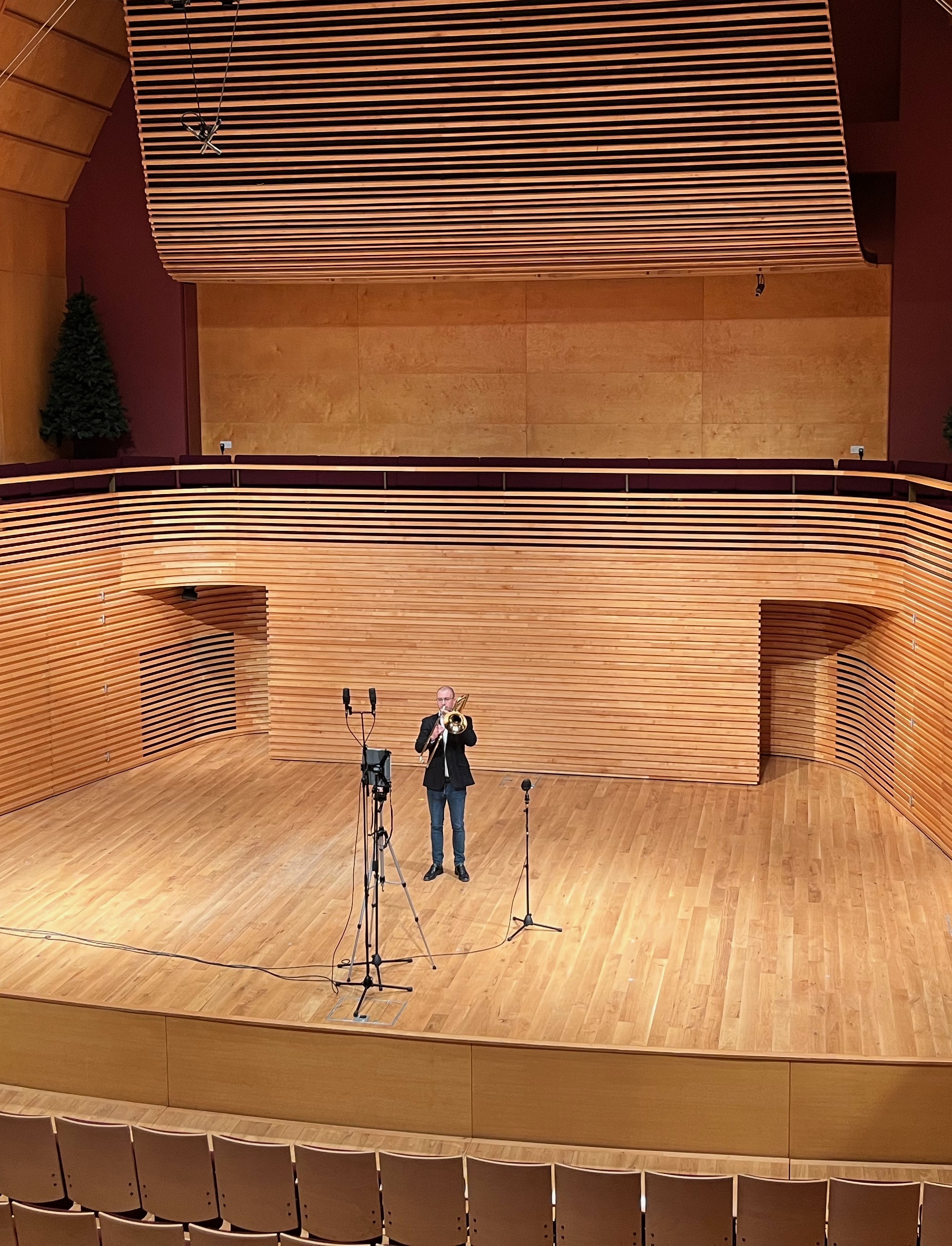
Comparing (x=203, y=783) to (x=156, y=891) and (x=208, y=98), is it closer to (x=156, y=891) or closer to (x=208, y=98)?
(x=156, y=891)

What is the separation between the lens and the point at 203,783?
37.2ft

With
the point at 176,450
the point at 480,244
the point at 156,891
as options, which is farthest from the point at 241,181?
the point at 156,891

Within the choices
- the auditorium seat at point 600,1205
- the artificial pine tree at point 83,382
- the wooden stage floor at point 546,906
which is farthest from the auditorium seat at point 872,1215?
the artificial pine tree at point 83,382

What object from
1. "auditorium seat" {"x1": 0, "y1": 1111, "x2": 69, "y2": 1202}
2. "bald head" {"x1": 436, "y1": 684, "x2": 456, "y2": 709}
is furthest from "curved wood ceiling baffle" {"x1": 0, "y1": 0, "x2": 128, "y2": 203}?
"auditorium seat" {"x1": 0, "y1": 1111, "x2": 69, "y2": 1202}

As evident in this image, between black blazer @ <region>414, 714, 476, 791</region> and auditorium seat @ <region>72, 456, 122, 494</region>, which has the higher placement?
auditorium seat @ <region>72, 456, 122, 494</region>

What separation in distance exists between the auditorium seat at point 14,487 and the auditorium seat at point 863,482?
6368mm

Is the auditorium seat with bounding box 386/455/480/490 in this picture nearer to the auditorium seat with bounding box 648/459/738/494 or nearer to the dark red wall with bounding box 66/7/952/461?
the auditorium seat with bounding box 648/459/738/494

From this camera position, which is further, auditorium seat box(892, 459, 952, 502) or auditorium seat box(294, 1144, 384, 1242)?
auditorium seat box(892, 459, 952, 502)

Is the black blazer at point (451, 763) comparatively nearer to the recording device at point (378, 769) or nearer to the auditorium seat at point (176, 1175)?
the recording device at point (378, 769)

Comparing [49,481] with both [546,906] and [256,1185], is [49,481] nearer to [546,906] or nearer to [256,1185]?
[546,906]

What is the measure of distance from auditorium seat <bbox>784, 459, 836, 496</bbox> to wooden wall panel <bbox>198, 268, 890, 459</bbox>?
1.58 metres

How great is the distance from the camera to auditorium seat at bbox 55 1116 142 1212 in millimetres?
4984

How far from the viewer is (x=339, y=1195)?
486cm

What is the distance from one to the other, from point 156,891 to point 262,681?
4.40 meters
